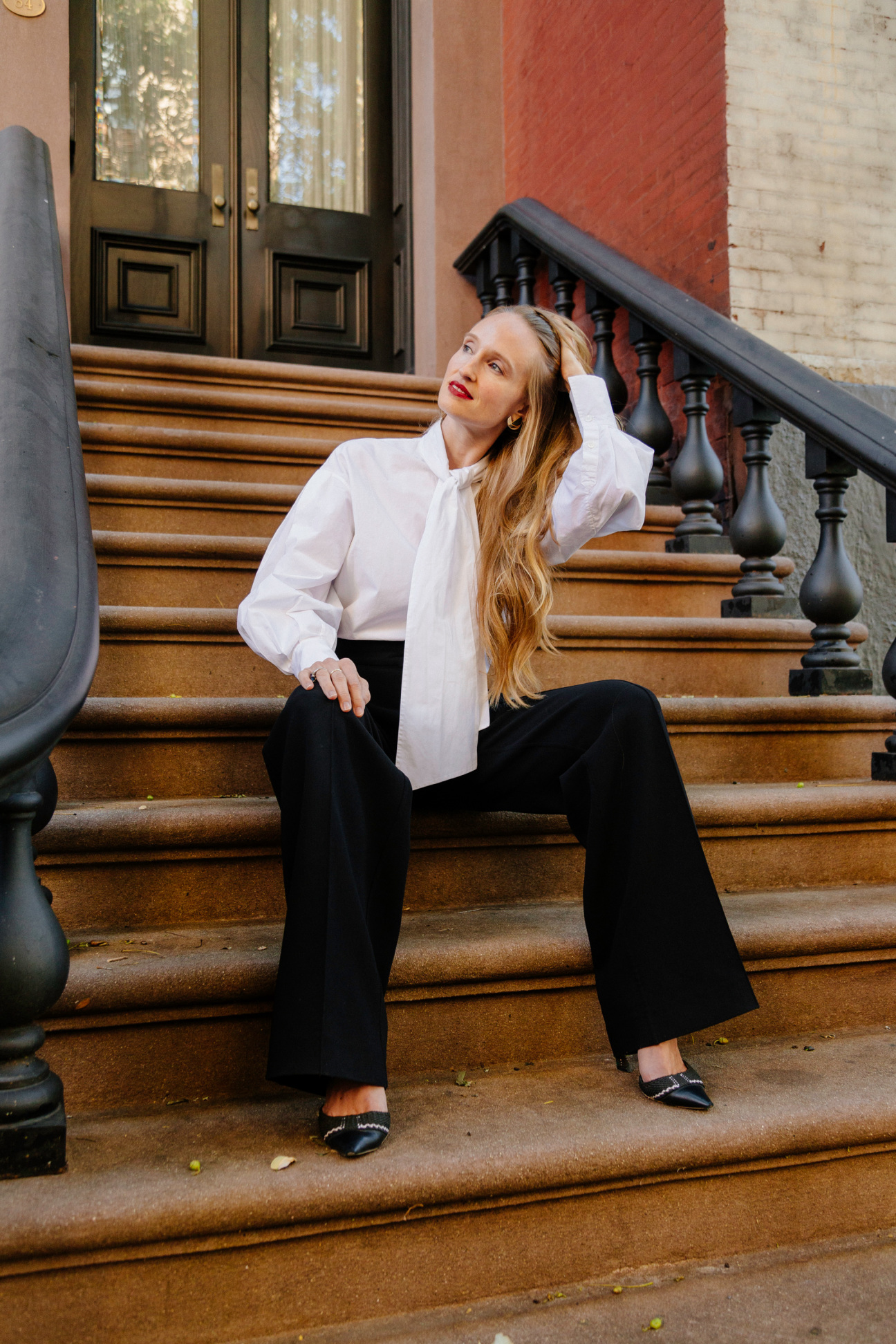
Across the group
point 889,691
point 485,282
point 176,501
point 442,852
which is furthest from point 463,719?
point 485,282

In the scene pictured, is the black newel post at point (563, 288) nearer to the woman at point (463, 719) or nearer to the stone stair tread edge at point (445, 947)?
the woman at point (463, 719)

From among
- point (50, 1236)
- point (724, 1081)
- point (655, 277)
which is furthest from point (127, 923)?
point (655, 277)

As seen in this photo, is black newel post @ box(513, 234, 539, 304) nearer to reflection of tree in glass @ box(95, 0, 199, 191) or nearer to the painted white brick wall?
the painted white brick wall

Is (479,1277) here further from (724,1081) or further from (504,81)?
(504,81)

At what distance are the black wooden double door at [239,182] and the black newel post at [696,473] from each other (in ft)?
6.71

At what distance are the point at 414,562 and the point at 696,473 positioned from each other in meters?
1.38

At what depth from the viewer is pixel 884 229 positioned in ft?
11.1

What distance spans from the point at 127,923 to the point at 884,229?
124 inches

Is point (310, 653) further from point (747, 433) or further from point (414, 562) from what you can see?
point (747, 433)

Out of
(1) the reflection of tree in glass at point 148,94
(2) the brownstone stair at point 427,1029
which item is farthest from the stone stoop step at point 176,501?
(1) the reflection of tree in glass at point 148,94

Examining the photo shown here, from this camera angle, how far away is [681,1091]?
148cm

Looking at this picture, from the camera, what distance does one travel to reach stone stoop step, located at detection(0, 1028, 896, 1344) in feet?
3.85

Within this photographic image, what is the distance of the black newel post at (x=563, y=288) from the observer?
368 cm

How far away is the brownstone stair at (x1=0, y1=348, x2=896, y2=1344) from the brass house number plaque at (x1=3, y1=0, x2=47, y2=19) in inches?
99.7
